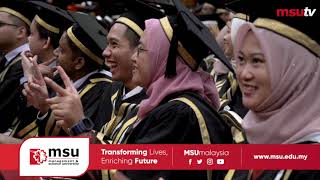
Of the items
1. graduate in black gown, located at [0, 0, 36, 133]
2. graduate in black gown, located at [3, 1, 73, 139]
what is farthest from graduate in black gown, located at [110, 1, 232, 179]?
graduate in black gown, located at [0, 0, 36, 133]

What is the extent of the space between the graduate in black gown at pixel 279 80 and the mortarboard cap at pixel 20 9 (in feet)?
8.91

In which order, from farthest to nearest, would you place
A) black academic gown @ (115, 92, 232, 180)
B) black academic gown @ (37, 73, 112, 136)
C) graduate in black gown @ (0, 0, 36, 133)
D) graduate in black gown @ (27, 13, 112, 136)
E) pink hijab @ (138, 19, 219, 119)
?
graduate in black gown @ (0, 0, 36, 133) → graduate in black gown @ (27, 13, 112, 136) → black academic gown @ (37, 73, 112, 136) → pink hijab @ (138, 19, 219, 119) → black academic gown @ (115, 92, 232, 180)

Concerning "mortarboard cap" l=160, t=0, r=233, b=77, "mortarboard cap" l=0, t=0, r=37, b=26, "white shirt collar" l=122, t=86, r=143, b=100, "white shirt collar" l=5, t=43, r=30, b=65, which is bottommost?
"white shirt collar" l=5, t=43, r=30, b=65

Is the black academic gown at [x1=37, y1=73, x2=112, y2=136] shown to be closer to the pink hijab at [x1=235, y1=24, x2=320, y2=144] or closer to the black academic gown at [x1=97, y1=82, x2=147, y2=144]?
the black academic gown at [x1=97, y1=82, x2=147, y2=144]

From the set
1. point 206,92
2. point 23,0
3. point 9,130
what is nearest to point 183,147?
point 206,92

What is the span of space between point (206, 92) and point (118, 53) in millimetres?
700

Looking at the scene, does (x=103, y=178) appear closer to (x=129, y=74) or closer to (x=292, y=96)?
(x=129, y=74)

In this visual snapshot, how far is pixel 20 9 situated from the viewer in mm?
4691

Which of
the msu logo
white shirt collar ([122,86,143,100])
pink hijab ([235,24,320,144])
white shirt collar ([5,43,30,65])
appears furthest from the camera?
white shirt collar ([5,43,30,65])

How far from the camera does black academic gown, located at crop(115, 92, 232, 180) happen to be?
8.07 ft

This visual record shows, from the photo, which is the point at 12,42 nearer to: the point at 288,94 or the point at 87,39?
the point at 87,39

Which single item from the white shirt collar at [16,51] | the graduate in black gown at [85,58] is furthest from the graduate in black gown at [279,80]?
the white shirt collar at [16,51]

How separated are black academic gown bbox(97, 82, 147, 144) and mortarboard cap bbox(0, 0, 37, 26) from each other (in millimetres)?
1539

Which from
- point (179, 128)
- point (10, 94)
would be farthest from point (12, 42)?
point (179, 128)
